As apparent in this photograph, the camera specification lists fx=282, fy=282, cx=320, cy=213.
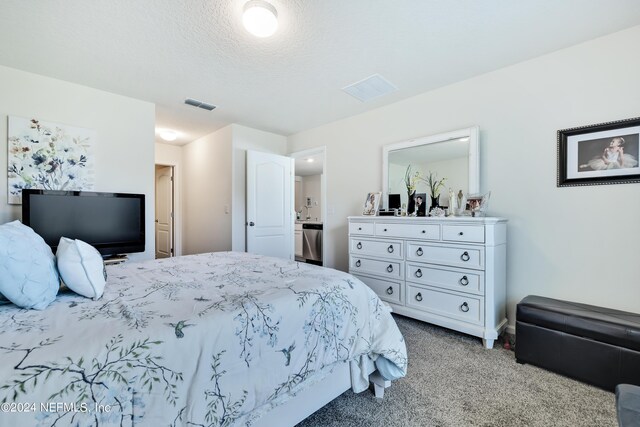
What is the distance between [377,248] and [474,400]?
1.56 meters

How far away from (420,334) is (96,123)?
3.91 meters

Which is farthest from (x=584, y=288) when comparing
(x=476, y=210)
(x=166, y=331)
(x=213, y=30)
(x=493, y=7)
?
(x=213, y=30)

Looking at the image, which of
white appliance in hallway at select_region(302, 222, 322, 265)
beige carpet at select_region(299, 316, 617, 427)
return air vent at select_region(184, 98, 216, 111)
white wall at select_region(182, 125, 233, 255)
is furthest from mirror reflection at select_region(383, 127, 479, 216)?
white appliance in hallway at select_region(302, 222, 322, 265)

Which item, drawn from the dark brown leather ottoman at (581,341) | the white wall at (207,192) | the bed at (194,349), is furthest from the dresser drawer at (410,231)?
the white wall at (207,192)

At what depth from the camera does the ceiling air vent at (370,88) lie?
110 inches

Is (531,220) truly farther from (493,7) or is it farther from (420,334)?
(493,7)

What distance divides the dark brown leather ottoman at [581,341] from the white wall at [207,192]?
355cm

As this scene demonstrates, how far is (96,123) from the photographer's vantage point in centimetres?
301

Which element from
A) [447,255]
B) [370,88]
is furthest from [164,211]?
[447,255]

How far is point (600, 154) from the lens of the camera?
6.99ft

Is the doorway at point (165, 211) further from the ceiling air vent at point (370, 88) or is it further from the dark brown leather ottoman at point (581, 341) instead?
the dark brown leather ottoman at point (581, 341)

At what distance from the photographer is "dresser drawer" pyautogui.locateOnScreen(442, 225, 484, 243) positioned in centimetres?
233

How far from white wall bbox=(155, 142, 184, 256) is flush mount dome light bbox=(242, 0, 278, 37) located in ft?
13.7

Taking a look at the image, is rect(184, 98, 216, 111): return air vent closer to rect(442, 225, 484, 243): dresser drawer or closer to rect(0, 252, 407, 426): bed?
rect(0, 252, 407, 426): bed
